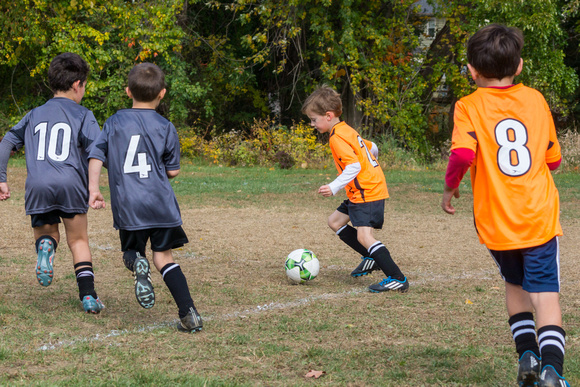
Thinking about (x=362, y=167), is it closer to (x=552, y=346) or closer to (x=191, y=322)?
(x=191, y=322)

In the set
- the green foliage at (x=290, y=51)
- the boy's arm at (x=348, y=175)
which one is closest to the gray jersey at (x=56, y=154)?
the boy's arm at (x=348, y=175)

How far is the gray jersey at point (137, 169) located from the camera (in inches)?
158

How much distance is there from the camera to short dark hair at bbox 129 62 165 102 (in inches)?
163

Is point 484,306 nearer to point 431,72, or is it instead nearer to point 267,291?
point 267,291

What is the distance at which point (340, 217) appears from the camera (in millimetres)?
5773

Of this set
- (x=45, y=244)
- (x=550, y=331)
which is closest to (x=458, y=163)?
(x=550, y=331)

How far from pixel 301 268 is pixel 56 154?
224 centimetres

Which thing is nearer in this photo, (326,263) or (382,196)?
(382,196)

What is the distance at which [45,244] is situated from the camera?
4.44 meters

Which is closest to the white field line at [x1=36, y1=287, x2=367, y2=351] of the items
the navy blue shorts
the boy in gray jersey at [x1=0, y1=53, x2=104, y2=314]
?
the boy in gray jersey at [x1=0, y1=53, x2=104, y2=314]

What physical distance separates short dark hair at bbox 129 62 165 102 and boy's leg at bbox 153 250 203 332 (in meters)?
1.01

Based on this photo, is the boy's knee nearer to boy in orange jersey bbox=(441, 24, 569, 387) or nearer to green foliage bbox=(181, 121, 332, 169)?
boy in orange jersey bbox=(441, 24, 569, 387)

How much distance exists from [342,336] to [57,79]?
2690mm

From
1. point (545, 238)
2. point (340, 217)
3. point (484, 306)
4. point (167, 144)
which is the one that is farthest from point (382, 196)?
point (545, 238)
